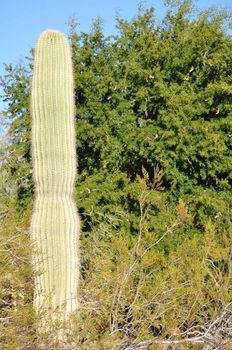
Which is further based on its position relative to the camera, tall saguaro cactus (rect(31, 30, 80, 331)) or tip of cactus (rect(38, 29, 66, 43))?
tip of cactus (rect(38, 29, 66, 43))

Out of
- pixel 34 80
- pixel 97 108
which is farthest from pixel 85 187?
pixel 34 80

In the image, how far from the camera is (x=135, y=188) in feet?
27.1

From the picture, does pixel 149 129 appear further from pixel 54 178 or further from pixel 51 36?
pixel 54 178

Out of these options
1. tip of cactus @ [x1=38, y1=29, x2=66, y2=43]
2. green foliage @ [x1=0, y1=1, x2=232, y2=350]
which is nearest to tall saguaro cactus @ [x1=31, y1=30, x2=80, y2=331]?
tip of cactus @ [x1=38, y1=29, x2=66, y2=43]

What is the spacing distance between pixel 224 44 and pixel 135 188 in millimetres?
3019

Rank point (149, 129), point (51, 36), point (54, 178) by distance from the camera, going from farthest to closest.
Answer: point (149, 129) < point (51, 36) < point (54, 178)

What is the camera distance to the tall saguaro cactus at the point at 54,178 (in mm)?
4121

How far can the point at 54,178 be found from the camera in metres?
4.31

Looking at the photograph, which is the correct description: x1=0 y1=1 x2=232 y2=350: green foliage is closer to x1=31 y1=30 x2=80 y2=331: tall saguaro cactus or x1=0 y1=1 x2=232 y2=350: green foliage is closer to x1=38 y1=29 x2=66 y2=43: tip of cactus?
x1=31 y1=30 x2=80 y2=331: tall saguaro cactus

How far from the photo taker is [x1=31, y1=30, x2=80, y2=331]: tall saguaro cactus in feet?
13.5

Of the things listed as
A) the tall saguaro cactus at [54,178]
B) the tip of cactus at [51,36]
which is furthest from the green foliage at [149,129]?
the tip of cactus at [51,36]

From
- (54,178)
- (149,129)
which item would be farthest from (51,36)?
(149,129)

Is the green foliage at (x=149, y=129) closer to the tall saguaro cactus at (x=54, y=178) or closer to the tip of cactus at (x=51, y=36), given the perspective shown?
the tall saguaro cactus at (x=54, y=178)

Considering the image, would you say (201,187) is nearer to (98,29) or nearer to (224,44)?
(224,44)
